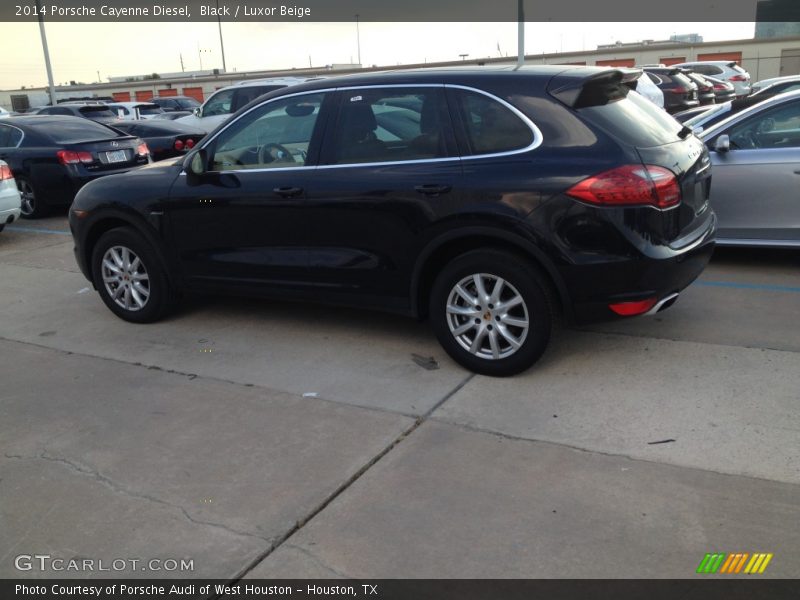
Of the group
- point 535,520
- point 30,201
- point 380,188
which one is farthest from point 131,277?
point 30,201

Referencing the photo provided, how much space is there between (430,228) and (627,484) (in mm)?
2043

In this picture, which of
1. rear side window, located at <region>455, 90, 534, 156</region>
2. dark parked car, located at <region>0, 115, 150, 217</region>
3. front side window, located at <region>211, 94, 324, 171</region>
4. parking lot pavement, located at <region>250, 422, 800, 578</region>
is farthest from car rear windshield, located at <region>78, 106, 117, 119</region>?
parking lot pavement, located at <region>250, 422, 800, 578</region>

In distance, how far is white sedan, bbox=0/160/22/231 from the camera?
32.9 ft

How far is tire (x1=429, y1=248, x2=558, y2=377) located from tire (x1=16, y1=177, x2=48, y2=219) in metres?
9.02

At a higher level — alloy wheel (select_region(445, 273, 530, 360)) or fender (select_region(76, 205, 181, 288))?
fender (select_region(76, 205, 181, 288))

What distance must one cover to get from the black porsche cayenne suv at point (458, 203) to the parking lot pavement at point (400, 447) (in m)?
0.50

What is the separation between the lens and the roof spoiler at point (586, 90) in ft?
15.5

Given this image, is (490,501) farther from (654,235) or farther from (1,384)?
(1,384)

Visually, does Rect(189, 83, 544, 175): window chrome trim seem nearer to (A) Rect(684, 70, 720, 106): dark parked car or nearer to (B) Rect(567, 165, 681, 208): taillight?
(B) Rect(567, 165, 681, 208): taillight

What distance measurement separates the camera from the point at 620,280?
4.56 m

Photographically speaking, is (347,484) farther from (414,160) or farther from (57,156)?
(57,156)

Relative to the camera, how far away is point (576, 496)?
11.8 ft

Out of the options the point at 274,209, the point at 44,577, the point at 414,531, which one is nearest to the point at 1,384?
the point at 274,209
